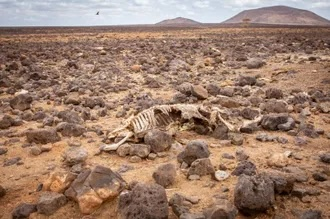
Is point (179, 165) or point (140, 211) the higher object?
point (140, 211)

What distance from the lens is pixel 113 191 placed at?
346 centimetres

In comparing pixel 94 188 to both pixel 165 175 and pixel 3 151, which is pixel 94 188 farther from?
pixel 3 151

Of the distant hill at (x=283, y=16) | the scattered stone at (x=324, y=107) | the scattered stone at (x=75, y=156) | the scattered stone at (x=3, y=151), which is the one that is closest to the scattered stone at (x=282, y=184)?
the scattered stone at (x=75, y=156)

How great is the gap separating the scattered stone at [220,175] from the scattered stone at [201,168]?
0.07 metres

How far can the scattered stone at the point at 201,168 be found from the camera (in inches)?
160

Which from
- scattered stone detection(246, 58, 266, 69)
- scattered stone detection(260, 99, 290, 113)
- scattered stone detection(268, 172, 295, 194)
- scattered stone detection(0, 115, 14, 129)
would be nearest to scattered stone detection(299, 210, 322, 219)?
scattered stone detection(268, 172, 295, 194)

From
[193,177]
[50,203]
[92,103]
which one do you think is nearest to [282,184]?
[193,177]

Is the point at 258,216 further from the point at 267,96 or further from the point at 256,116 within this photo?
the point at 267,96

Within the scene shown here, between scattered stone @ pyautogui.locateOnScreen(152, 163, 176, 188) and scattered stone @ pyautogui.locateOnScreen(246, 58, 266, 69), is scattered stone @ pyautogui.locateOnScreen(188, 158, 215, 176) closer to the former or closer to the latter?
scattered stone @ pyautogui.locateOnScreen(152, 163, 176, 188)

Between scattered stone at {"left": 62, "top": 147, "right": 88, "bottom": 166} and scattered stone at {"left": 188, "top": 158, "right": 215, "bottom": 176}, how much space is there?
147cm

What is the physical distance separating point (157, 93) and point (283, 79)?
380cm

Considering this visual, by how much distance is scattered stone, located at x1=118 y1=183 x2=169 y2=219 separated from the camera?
2.89m

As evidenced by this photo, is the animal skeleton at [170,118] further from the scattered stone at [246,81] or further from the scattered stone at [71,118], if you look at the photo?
the scattered stone at [246,81]

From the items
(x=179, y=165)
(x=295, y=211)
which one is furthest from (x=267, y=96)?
(x=295, y=211)
